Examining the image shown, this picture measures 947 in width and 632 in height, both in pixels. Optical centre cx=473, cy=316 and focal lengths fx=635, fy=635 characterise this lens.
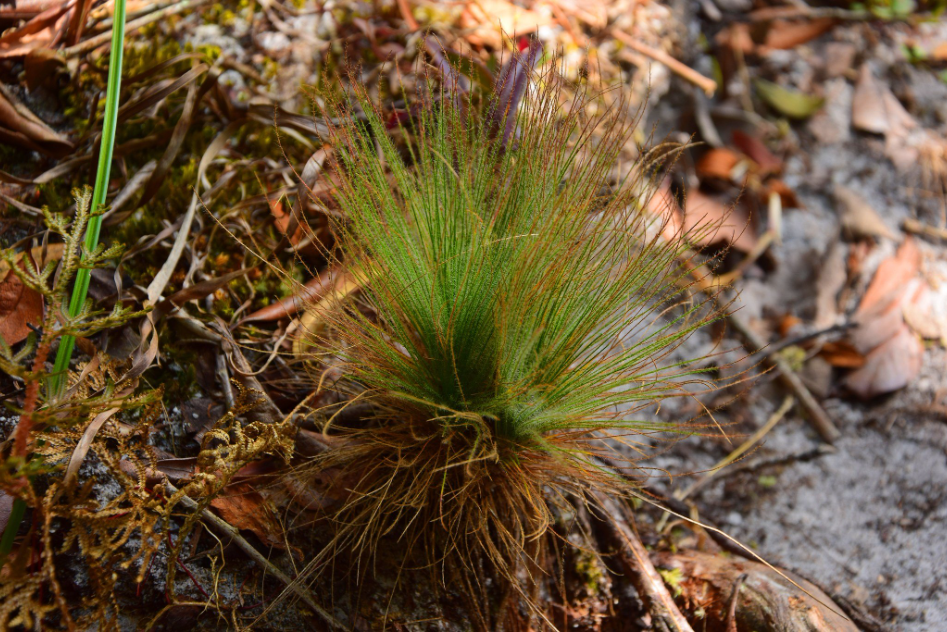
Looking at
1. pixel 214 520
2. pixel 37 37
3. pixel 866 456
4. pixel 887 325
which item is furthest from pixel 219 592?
pixel 887 325

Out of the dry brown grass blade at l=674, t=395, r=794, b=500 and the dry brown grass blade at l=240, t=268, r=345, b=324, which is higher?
the dry brown grass blade at l=240, t=268, r=345, b=324

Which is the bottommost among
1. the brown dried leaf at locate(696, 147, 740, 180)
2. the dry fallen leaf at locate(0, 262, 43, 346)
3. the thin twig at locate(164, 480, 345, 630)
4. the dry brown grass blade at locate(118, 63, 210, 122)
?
the thin twig at locate(164, 480, 345, 630)

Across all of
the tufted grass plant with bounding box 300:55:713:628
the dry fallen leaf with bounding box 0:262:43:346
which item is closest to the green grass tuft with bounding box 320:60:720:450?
the tufted grass plant with bounding box 300:55:713:628

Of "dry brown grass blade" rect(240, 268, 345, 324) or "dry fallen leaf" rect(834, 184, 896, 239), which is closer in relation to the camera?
"dry brown grass blade" rect(240, 268, 345, 324)

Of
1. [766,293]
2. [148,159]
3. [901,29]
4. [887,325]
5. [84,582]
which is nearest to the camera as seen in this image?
[84,582]

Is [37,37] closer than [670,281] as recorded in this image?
No

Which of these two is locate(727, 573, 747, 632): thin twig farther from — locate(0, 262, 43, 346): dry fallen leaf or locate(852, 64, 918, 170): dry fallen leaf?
locate(852, 64, 918, 170): dry fallen leaf

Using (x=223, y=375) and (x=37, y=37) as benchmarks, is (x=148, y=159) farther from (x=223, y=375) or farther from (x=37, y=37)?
(x=223, y=375)
